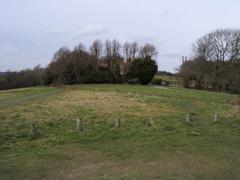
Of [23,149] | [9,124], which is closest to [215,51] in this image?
[9,124]

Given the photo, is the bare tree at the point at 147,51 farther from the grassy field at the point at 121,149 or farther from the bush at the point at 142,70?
the grassy field at the point at 121,149

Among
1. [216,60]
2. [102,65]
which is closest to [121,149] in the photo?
[216,60]

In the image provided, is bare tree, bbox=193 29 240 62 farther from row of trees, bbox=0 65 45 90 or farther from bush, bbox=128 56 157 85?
row of trees, bbox=0 65 45 90

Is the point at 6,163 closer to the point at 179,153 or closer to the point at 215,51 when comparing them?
the point at 179,153

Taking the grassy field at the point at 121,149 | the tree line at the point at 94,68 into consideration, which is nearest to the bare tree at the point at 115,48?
the tree line at the point at 94,68

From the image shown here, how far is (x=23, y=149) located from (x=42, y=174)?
4394 millimetres

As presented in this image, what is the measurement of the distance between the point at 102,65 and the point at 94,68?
354 cm

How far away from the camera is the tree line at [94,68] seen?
75.7m

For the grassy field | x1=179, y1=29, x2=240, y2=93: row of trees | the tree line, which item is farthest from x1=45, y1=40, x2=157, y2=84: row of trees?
the grassy field

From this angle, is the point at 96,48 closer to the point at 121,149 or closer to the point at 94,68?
the point at 94,68

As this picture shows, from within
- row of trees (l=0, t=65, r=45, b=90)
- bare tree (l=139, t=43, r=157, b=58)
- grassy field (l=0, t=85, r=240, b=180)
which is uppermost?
bare tree (l=139, t=43, r=157, b=58)

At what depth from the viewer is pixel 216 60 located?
67500mm

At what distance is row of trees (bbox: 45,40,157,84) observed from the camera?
7556cm

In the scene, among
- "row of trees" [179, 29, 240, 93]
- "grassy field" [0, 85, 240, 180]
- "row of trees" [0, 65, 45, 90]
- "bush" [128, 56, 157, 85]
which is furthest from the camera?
"row of trees" [0, 65, 45, 90]
